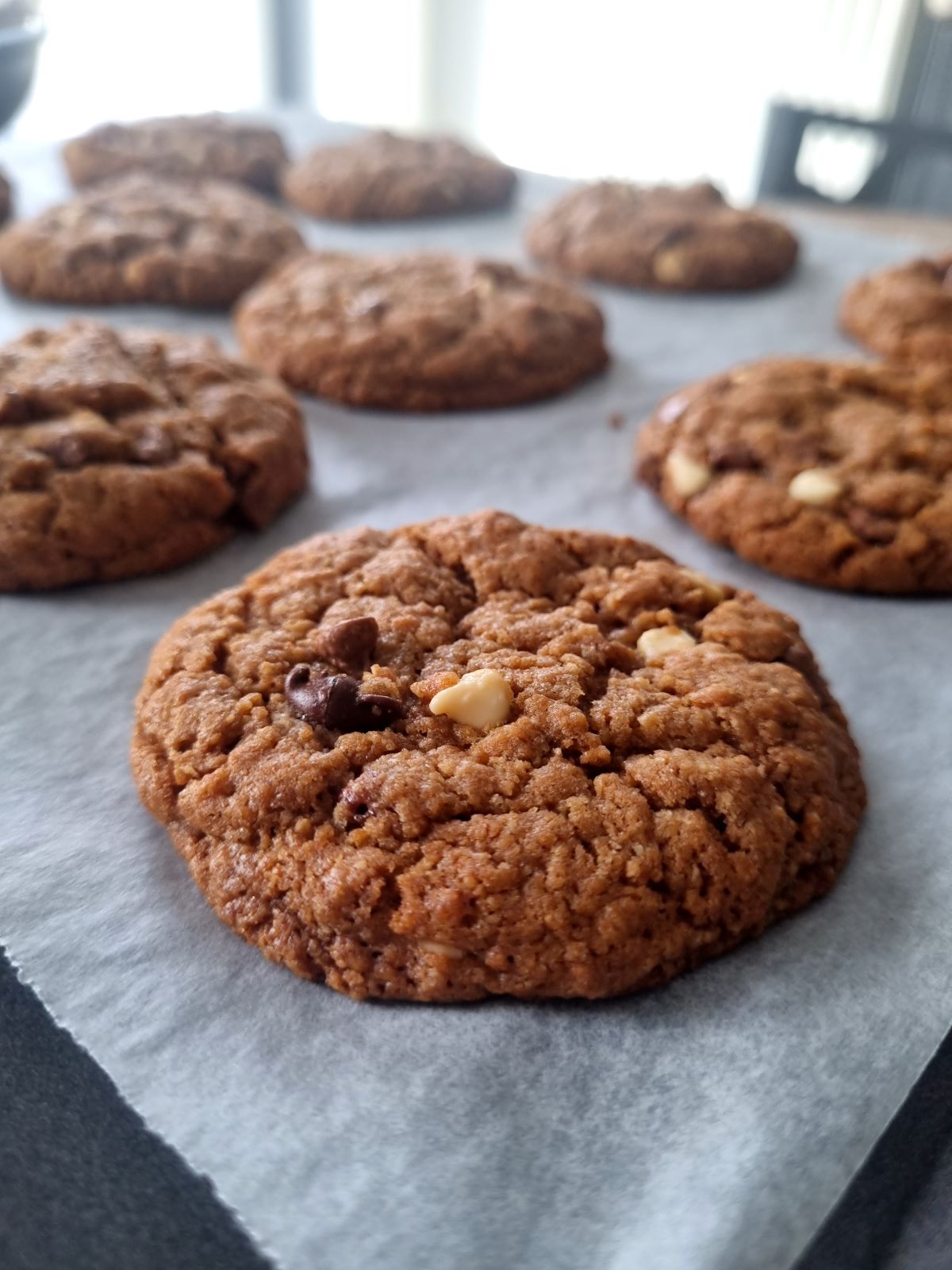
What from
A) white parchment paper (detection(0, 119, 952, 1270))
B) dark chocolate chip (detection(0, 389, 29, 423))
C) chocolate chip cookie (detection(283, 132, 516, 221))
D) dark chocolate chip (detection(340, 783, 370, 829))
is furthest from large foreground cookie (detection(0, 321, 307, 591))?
chocolate chip cookie (detection(283, 132, 516, 221))

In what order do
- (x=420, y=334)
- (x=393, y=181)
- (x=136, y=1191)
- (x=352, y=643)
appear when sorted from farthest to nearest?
(x=393, y=181), (x=420, y=334), (x=352, y=643), (x=136, y=1191)

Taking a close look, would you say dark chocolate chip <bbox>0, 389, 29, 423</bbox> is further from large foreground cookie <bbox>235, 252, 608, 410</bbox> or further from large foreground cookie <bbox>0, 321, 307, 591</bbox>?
large foreground cookie <bbox>235, 252, 608, 410</bbox>

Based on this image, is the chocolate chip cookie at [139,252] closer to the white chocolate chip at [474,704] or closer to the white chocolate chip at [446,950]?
the white chocolate chip at [474,704]

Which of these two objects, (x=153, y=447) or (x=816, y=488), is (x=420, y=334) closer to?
(x=153, y=447)

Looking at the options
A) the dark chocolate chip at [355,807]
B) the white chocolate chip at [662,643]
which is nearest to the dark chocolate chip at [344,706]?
the dark chocolate chip at [355,807]

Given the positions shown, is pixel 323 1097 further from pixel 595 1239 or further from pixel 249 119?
pixel 249 119

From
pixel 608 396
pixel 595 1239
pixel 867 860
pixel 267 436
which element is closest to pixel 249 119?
pixel 608 396

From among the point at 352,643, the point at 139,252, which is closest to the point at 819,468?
the point at 352,643
